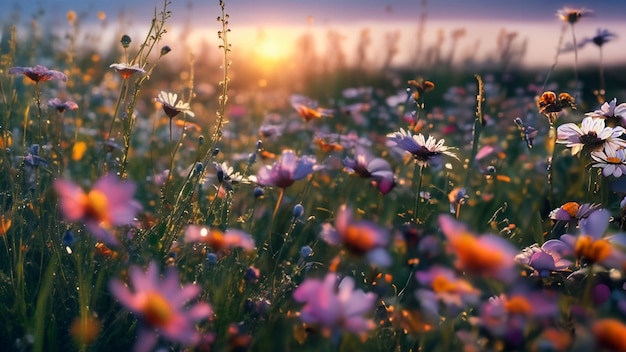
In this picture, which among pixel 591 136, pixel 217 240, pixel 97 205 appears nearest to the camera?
pixel 97 205

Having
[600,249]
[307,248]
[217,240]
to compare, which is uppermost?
[600,249]

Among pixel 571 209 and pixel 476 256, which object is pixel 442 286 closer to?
pixel 476 256

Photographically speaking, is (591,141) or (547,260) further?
(591,141)

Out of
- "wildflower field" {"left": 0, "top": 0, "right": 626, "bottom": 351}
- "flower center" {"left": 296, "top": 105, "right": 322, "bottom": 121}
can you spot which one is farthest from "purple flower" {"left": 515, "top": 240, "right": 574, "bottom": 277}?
"flower center" {"left": 296, "top": 105, "right": 322, "bottom": 121}

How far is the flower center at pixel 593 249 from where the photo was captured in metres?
0.95

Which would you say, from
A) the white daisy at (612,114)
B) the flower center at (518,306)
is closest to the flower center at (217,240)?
the flower center at (518,306)

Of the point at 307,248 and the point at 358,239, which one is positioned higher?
the point at 358,239

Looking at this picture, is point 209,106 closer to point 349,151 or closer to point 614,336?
point 349,151

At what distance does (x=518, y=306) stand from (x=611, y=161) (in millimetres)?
882

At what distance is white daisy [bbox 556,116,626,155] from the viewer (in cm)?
157

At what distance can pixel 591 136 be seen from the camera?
1.60m

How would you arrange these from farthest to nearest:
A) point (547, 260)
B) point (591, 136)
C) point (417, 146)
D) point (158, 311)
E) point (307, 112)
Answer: point (307, 112), point (591, 136), point (417, 146), point (547, 260), point (158, 311)

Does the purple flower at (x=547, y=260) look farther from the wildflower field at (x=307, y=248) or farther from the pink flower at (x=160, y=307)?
the pink flower at (x=160, y=307)

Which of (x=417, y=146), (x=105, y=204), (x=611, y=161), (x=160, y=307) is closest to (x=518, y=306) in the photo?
(x=160, y=307)
